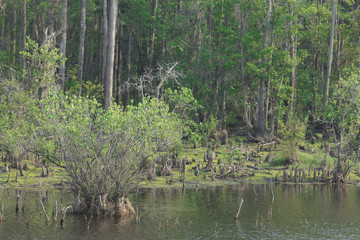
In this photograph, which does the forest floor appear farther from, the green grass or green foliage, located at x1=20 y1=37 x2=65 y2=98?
green foliage, located at x1=20 y1=37 x2=65 y2=98

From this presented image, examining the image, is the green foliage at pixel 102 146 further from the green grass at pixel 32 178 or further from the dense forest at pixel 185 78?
the green grass at pixel 32 178

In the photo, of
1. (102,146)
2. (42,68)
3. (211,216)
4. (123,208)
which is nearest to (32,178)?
(42,68)

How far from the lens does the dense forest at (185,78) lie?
2098 cm

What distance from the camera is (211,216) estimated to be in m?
22.3

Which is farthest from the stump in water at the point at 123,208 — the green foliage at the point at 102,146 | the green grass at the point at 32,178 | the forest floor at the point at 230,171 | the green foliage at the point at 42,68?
the green foliage at the point at 42,68

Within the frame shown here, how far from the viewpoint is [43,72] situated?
34594mm

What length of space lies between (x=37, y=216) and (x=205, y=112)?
2851 centimetres

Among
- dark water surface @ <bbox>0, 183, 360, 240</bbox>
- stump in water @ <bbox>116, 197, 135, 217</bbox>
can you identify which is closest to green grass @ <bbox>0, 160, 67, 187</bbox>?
dark water surface @ <bbox>0, 183, 360, 240</bbox>

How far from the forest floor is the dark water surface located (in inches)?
60.3

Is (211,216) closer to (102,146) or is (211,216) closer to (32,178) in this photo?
(102,146)

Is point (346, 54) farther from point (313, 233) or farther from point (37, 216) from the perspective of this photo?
point (37, 216)

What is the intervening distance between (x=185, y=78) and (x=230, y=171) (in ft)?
55.5

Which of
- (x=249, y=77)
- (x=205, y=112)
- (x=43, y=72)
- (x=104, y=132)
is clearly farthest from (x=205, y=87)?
(x=104, y=132)

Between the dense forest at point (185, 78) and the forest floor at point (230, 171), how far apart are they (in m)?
1.63
